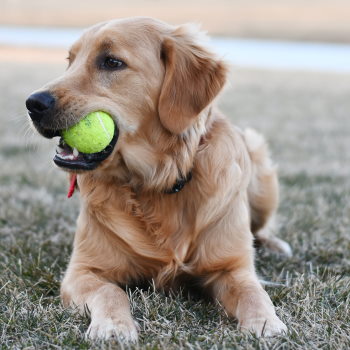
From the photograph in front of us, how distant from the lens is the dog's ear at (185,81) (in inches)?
116

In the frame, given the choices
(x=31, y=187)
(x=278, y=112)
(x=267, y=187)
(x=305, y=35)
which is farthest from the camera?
(x=305, y=35)

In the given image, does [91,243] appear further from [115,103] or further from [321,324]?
[321,324]

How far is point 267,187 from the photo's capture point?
413 centimetres

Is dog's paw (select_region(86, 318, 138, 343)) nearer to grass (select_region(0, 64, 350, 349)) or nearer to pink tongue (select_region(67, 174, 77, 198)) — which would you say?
grass (select_region(0, 64, 350, 349))

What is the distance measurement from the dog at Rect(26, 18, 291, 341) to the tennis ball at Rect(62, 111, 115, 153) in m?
0.04

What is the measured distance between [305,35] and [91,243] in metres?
26.2

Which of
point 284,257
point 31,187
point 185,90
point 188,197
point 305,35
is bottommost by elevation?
point 305,35

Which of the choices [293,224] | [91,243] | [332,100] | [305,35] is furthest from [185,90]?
[305,35]

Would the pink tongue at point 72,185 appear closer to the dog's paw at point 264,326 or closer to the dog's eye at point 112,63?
the dog's eye at point 112,63

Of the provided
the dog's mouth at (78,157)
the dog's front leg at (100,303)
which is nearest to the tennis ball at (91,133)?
the dog's mouth at (78,157)

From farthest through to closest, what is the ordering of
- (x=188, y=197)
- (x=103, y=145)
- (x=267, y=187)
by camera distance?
(x=267, y=187) → (x=188, y=197) → (x=103, y=145)

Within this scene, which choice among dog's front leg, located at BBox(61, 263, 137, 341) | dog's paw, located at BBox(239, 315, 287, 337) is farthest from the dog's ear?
dog's paw, located at BBox(239, 315, 287, 337)

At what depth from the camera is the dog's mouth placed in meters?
2.80

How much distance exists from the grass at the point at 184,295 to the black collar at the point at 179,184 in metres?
0.51
